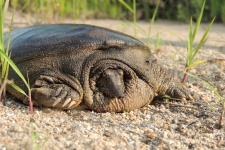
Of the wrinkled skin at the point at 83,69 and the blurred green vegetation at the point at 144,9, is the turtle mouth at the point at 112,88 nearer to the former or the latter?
the wrinkled skin at the point at 83,69

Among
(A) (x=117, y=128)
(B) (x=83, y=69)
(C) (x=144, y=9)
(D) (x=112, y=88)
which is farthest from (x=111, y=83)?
(C) (x=144, y=9)

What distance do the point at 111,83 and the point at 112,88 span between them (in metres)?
0.03

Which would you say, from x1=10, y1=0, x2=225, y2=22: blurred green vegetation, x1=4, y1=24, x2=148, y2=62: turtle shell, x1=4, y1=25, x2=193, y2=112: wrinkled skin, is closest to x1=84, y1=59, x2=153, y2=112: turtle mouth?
x1=4, y1=25, x2=193, y2=112: wrinkled skin

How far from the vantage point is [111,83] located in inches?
92.4

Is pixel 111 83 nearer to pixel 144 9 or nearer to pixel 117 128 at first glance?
pixel 117 128

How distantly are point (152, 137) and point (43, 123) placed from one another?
56 cm

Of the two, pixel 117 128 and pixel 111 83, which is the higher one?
pixel 111 83

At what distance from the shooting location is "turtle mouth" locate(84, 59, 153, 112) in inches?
92.8

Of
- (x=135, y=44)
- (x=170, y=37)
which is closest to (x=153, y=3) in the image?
(x=170, y=37)

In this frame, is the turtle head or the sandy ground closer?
the sandy ground

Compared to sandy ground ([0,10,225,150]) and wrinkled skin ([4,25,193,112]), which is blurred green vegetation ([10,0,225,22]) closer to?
wrinkled skin ([4,25,193,112])

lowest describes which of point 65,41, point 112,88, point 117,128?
point 117,128

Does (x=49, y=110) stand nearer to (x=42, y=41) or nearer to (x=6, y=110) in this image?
(x=6, y=110)

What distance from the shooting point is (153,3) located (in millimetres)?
7238
